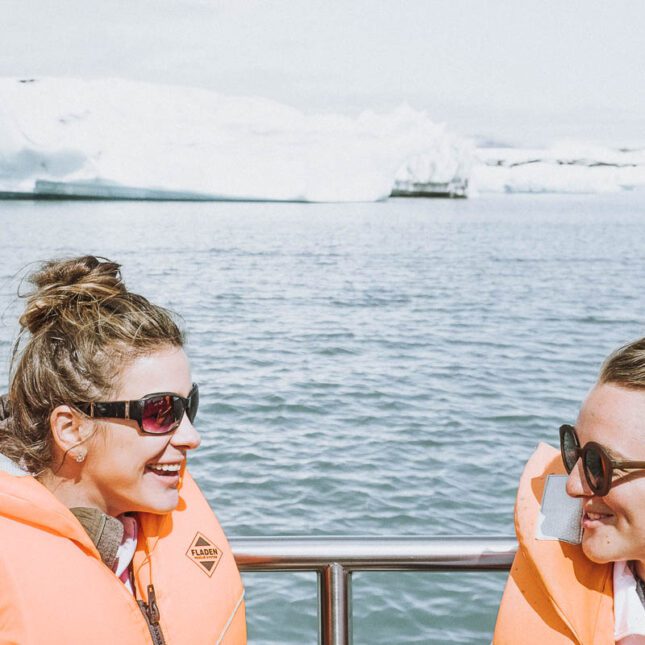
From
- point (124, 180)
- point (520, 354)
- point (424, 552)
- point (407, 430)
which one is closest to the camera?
point (424, 552)

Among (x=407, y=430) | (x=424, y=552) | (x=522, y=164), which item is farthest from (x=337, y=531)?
(x=522, y=164)

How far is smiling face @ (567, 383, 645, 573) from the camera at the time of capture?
1447mm

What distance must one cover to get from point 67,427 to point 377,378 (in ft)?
41.2

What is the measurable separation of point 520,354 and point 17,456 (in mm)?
14786

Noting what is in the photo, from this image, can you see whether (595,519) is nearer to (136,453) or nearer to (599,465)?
(599,465)

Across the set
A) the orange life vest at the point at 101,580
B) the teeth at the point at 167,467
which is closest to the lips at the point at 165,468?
the teeth at the point at 167,467

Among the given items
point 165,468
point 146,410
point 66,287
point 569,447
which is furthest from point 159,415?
point 569,447

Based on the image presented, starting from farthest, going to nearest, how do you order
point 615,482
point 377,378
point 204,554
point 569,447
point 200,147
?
point 200,147 < point 377,378 < point 204,554 < point 569,447 < point 615,482

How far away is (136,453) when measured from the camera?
1706 mm

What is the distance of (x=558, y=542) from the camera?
168cm

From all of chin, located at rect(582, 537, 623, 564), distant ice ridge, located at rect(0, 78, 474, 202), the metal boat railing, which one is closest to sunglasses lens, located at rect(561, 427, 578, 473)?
chin, located at rect(582, 537, 623, 564)

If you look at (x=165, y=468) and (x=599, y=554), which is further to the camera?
(x=165, y=468)

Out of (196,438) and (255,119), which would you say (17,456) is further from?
(255,119)

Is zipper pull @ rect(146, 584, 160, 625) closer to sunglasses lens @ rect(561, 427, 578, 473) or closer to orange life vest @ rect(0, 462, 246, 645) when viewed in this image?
orange life vest @ rect(0, 462, 246, 645)
